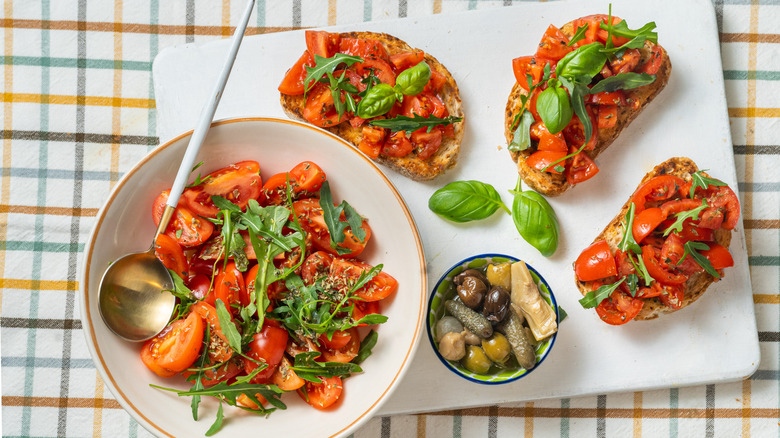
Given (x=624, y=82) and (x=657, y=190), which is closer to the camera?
(x=624, y=82)

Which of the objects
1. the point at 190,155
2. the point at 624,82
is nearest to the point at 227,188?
the point at 190,155

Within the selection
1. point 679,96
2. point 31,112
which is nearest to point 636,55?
point 679,96

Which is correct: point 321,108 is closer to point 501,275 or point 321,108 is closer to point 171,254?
point 171,254

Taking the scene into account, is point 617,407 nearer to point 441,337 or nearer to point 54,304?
point 441,337

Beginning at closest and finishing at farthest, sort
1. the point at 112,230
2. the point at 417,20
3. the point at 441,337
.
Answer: the point at 112,230 → the point at 441,337 → the point at 417,20

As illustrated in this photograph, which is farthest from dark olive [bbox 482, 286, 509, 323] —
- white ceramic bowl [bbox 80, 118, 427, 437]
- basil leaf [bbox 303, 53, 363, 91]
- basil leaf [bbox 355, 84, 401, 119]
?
basil leaf [bbox 303, 53, 363, 91]

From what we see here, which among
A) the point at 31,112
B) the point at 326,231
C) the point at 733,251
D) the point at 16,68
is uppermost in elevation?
the point at 16,68
